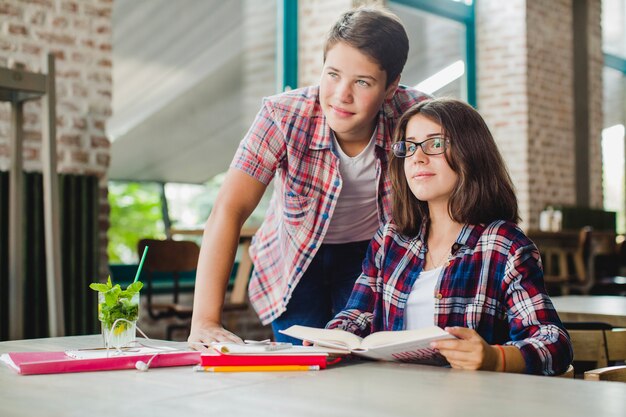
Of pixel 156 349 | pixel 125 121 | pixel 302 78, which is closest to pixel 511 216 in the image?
pixel 156 349

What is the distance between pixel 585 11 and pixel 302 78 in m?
3.96

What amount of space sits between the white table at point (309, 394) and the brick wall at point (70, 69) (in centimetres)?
281

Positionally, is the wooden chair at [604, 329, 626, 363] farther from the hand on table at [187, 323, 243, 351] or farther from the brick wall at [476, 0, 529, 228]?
the brick wall at [476, 0, 529, 228]

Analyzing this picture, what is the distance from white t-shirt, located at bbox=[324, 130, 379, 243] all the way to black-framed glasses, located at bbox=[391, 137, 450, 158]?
10.5 inches

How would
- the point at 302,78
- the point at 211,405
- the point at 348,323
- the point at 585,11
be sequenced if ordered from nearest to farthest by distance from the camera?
1. the point at 211,405
2. the point at 348,323
3. the point at 302,78
4. the point at 585,11

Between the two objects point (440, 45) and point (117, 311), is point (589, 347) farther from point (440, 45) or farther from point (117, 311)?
point (440, 45)

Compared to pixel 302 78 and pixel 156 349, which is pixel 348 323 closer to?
pixel 156 349

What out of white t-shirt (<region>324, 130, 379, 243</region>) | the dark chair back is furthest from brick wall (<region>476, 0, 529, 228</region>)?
white t-shirt (<region>324, 130, 379, 243</region>)

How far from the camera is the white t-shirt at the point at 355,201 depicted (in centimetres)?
205

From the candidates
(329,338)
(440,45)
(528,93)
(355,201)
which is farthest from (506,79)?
(329,338)

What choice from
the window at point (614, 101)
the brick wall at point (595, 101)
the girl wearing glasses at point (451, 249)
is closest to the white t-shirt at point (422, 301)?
the girl wearing glasses at point (451, 249)

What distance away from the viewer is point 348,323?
1.70 meters

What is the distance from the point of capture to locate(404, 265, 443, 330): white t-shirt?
1.66 meters

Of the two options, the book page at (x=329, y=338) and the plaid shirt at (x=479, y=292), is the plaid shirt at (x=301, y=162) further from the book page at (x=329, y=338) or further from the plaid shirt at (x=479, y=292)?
the book page at (x=329, y=338)
